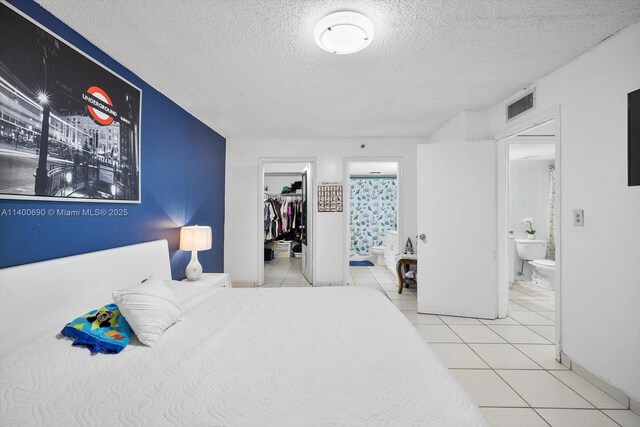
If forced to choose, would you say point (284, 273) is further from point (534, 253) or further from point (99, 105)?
point (534, 253)

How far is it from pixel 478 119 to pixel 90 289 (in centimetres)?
391

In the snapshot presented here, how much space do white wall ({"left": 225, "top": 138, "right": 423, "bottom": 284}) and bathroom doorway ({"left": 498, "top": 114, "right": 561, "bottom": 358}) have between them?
137 cm

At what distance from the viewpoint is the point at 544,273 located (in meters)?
4.09

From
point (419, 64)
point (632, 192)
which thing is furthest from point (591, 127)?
point (419, 64)

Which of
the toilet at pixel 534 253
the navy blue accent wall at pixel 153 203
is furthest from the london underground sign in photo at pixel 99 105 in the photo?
the toilet at pixel 534 253

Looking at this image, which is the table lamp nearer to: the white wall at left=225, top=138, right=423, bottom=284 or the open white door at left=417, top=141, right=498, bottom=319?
the white wall at left=225, top=138, right=423, bottom=284

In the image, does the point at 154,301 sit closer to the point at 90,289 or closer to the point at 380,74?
the point at 90,289

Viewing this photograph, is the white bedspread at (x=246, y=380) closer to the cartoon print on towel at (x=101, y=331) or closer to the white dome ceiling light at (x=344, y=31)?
the cartoon print on towel at (x=101, y=331)

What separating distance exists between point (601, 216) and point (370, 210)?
4.98 metres

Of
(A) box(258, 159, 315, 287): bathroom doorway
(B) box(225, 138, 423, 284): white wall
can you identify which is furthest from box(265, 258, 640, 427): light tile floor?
(A) box(258, 159, 315, 287): bathroom doorway

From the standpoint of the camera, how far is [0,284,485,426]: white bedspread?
83 centimetres

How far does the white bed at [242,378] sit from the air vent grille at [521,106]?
2.35 m

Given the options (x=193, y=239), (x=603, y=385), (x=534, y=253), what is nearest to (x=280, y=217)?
(x=193, y=239)

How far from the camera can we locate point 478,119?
3.14m
